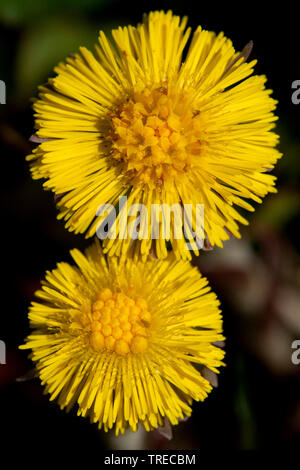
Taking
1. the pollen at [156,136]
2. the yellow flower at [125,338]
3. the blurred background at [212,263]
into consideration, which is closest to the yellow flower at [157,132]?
the pollen at [156,136]

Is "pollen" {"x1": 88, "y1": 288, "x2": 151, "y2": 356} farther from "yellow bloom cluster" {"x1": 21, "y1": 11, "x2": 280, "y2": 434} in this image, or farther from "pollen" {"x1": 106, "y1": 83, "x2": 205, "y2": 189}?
"pollen" {"x1": 106, "y1": 83, "x2": 205, "y2": 189}

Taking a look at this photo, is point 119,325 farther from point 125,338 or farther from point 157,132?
point 157,132

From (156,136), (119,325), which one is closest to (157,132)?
(156,136)

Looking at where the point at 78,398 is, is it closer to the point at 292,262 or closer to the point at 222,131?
the point at 222,131

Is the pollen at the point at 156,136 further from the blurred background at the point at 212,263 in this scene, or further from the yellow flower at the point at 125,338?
the blurred background at the point at 212,263

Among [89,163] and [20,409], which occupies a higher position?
[89,163]
